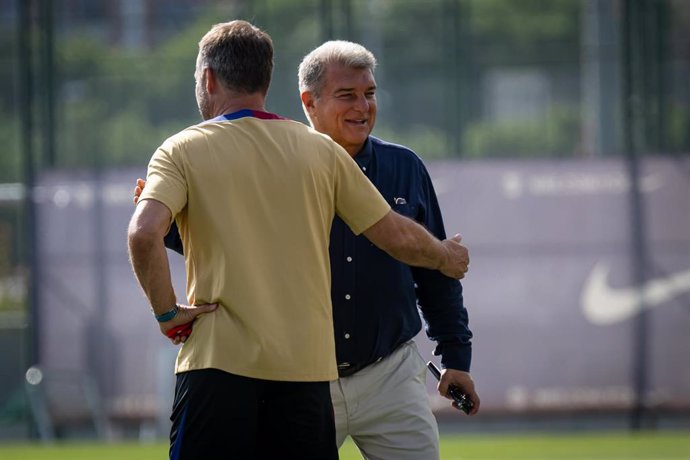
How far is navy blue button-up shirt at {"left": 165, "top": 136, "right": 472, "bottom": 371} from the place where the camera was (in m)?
4.71

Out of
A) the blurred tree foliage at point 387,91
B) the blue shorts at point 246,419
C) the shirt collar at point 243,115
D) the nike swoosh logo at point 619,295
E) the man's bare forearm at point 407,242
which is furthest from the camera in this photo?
the blurred tree foliage at point 387,91

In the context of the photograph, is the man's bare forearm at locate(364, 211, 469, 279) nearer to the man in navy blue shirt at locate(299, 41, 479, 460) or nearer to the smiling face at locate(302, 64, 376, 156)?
the man in navy blue shirt at locate(299, 41, 479, 460)

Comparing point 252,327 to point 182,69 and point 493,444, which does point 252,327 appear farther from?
point 182,69

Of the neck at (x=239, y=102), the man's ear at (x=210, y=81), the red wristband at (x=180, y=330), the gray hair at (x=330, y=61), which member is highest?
the gray hair at (x=330, y=61)

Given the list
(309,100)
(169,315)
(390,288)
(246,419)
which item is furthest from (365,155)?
(246,419)

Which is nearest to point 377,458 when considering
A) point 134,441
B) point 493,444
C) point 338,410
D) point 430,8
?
point 338,410

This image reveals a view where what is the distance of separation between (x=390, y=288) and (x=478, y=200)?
8699mm

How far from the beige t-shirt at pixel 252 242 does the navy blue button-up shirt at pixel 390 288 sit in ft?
2.68

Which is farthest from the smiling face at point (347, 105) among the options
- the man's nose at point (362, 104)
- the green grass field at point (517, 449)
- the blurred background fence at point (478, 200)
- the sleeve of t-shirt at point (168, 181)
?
the blurred background fence at point (478, 200)

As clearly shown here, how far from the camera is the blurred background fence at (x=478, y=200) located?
42.9 feet

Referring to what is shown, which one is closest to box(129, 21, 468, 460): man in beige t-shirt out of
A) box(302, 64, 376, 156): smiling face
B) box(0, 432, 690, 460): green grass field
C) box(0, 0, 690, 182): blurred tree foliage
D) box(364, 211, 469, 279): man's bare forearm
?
box(364, 211, 469, 279): man's bare forearm

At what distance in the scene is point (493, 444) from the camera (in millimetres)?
12250

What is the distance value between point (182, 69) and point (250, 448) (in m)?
11.3

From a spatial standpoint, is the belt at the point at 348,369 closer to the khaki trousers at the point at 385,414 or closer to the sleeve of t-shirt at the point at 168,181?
the khaki trousers at the point at 385,414
